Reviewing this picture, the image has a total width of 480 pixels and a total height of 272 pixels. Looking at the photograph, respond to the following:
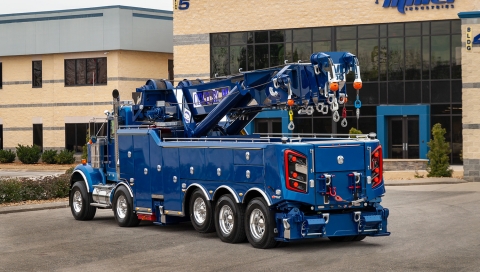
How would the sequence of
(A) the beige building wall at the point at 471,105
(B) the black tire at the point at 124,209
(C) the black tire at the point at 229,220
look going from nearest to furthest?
(C) the black tire at the point at 229,220 < (B) the black tire at the point at 124,209 < (A) the beige building wall at the point at 471,105

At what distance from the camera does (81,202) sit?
72.1 feet

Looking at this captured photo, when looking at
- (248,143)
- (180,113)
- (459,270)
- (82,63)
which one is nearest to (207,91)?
(180,113)

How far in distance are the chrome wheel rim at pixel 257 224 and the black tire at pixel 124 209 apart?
441cm

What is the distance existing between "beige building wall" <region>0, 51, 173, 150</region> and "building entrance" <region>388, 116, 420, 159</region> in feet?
54.6

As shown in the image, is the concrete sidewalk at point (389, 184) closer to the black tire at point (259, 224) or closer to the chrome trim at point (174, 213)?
the chrome trim at point (174, 213)

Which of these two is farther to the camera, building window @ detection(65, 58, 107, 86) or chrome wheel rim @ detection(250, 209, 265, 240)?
building window @ detection(65, 58, 107, 86)

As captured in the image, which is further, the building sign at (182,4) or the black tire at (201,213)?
the building sign at (182,4)

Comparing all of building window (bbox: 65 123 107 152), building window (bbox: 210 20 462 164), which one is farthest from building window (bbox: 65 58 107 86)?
building window (bbox: 210 20 462 164)

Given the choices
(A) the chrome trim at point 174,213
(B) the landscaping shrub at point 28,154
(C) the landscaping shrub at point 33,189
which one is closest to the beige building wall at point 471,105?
(C) the landscaping shrub at point 33,189

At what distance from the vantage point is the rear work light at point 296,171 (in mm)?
15922

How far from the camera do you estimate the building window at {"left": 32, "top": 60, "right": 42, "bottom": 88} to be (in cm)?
5791

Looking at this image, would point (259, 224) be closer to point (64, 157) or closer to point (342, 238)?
point (342, 238)

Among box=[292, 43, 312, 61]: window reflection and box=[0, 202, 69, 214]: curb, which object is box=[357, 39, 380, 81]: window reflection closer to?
box=[292, 43, 312, 61]: window reflection

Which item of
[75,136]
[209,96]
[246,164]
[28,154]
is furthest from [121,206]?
[75,136]
